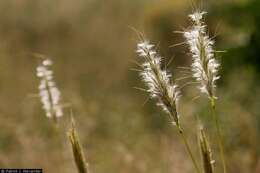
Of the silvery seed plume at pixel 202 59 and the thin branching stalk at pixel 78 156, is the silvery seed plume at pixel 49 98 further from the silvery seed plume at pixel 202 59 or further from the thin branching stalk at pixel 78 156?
the silvery seed plume at pixel 202 59

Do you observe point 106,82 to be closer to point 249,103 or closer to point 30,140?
point 249,103

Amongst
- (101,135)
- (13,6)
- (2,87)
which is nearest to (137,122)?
(101,135)

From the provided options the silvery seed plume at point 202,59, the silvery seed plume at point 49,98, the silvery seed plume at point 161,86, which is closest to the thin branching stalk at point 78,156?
the silvery seed plume at point 161,86

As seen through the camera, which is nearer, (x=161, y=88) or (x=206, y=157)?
(x=161, y=88)

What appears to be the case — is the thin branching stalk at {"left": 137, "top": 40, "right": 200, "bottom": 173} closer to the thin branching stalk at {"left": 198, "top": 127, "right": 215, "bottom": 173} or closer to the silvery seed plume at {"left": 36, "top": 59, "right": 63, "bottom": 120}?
the thin branching stalk at {"left": 198, "top": 127, "right": 215, "bottom": 173}

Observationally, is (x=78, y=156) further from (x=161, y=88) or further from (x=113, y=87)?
(x=113, y=87)

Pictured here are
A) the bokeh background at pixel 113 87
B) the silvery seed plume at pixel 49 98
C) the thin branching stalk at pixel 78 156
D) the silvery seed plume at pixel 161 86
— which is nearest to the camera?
the silvery seed plume at pixel 161 86

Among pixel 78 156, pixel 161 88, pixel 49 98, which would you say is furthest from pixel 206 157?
pixel 49 98

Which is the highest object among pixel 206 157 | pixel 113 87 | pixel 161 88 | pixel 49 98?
pixel 113 87
